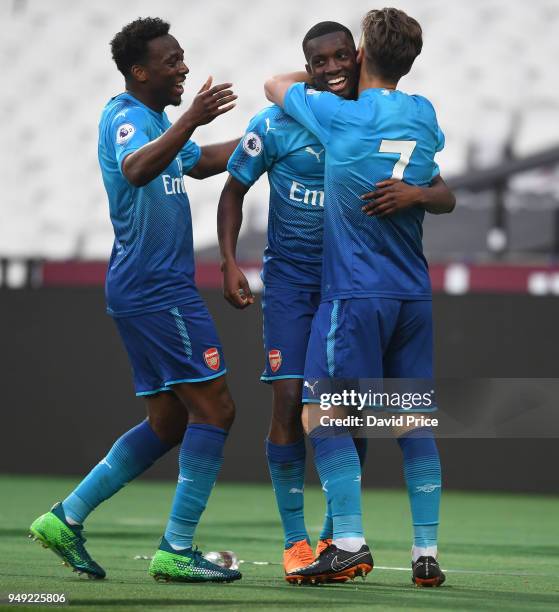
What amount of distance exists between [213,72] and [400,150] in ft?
41.3

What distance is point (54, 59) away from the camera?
654 inches

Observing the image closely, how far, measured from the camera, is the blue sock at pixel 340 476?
4.13 m

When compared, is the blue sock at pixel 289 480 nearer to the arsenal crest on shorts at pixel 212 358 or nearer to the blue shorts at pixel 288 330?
the blue shorts at pixel 288 330

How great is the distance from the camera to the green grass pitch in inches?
149

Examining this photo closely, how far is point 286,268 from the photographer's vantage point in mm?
4676

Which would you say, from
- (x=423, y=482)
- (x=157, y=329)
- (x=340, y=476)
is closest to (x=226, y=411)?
(x=157, y=329)

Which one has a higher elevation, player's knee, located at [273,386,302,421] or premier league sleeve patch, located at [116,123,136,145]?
premier league sleeve patch, located at [116,123,136,145]

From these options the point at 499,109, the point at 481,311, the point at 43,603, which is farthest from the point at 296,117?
the point at 499,109

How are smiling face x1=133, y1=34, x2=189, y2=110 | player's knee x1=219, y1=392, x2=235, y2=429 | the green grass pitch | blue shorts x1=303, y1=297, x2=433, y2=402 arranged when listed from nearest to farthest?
the green grass pitch
blue shorts x1=303, y1=297, x2=433, y2=402
player's knee x1=219, y1=392, x2=235, y2=429
smiling face x1=133, y1=34, x2=189, y2=110

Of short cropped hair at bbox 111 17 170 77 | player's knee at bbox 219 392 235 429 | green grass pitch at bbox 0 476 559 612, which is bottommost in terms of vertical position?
green grass pitch at bbox 0 476 559 612

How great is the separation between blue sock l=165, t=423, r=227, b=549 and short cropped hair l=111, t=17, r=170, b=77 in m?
1.27

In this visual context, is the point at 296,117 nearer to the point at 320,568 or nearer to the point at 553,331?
the point at 320,568

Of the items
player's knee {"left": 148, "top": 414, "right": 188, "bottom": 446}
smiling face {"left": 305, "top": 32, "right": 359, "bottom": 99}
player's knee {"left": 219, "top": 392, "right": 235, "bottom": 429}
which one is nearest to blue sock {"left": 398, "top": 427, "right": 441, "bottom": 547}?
player's knee {"left": 219, "top": 392, "right": 235, "bottom": 429}

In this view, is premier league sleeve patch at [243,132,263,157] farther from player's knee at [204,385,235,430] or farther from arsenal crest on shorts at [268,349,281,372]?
player's knee at [204,385,235,430]
